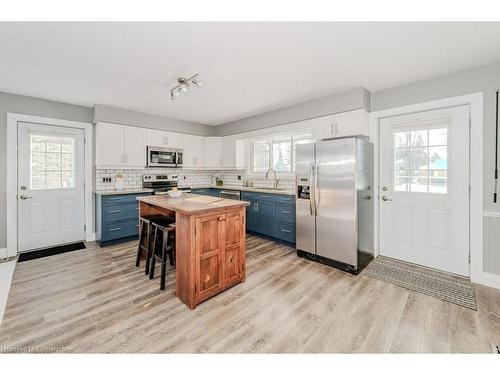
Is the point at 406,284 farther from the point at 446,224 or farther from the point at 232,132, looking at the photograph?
the point at 232,132

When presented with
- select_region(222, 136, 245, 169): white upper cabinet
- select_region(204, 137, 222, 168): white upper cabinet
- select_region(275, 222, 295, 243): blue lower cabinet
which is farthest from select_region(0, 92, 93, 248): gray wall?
select_region(275, 222, 295, 243): blue lower cabinet

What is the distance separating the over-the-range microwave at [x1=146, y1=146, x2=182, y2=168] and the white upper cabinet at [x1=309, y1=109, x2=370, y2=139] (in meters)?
2.85

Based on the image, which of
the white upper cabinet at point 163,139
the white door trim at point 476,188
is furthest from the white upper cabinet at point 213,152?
the white door trim at point 476,188

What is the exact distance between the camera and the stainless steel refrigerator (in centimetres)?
282

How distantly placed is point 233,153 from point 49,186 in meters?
3.33

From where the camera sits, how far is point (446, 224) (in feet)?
9.20

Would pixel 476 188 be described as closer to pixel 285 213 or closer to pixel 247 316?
pixel 285 213

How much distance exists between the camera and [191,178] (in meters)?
5.43

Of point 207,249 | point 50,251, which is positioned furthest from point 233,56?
point 50,251

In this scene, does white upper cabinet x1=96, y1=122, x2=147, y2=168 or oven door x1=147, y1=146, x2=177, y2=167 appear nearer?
white upper cabinet x1=96, y1=122, x2=147, y2=168

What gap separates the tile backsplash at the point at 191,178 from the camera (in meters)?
4.20

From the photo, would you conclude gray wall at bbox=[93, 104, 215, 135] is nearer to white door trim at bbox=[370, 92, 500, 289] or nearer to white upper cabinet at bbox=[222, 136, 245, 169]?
white upper cabinet at bbox=[222, 136, 245, 169]
